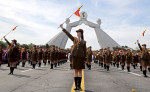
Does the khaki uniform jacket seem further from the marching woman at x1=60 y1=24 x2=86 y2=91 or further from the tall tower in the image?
the tall tower

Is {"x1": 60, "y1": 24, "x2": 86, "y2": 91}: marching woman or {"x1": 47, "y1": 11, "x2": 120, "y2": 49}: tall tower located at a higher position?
{"x1": 47, "y1": 11, "x2": 120, "y2": 49}: tall tower

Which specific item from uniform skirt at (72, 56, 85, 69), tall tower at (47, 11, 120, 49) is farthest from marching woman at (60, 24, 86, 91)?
tall tower at (47, 11, 120, 49)

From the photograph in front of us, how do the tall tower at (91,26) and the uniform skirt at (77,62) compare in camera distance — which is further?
the tall tower at (91,26)

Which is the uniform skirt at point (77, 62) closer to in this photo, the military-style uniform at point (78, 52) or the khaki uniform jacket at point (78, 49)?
the military-style uniform at point (78, 52)

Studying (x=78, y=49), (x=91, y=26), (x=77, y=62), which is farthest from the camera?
(x=91, y=26)

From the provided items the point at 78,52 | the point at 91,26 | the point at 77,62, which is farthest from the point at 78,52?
the point at 91,26

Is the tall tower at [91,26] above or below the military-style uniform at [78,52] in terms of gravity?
above

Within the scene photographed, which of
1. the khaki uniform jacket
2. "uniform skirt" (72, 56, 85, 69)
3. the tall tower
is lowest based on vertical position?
"uniform skirt" (72, 56, 85, 69)

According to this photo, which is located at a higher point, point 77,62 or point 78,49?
point 78,49

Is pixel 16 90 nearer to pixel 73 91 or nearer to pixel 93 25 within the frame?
pixel 73 91

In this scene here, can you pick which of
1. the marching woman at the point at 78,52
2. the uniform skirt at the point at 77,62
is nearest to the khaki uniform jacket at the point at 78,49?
the marching woman at the point at 78,52

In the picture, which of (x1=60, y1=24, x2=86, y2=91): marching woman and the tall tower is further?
the tall tower

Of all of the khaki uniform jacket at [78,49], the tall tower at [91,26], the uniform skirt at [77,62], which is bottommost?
the uniform skirt at [77,62]

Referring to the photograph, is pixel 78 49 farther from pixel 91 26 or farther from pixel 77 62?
pixel 91 26
